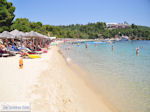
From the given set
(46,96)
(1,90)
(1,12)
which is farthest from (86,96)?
(1,12)

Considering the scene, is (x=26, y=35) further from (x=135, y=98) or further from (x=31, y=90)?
(x=135, y=98)

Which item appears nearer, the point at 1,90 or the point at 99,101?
the point at 1,90

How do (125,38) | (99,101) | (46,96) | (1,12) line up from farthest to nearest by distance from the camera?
(125,38), (1,12), (99,101), (46,96)

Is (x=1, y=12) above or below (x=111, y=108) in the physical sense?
above

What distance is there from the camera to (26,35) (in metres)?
14.7

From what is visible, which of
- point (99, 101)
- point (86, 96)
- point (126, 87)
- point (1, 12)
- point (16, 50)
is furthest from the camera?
point (1, 12)

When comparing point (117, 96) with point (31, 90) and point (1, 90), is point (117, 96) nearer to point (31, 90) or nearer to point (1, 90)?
point (31, 90)

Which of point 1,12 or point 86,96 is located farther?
point 1,12

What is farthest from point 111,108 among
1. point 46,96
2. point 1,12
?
point 1,12

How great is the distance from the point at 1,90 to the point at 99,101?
3.06 meters

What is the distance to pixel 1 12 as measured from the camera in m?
22.5

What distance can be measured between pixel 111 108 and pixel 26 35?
1260 centimetres

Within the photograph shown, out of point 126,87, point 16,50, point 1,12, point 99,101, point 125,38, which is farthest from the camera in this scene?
point 125,38

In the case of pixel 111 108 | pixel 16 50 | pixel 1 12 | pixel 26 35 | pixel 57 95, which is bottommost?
pixel 111 108
